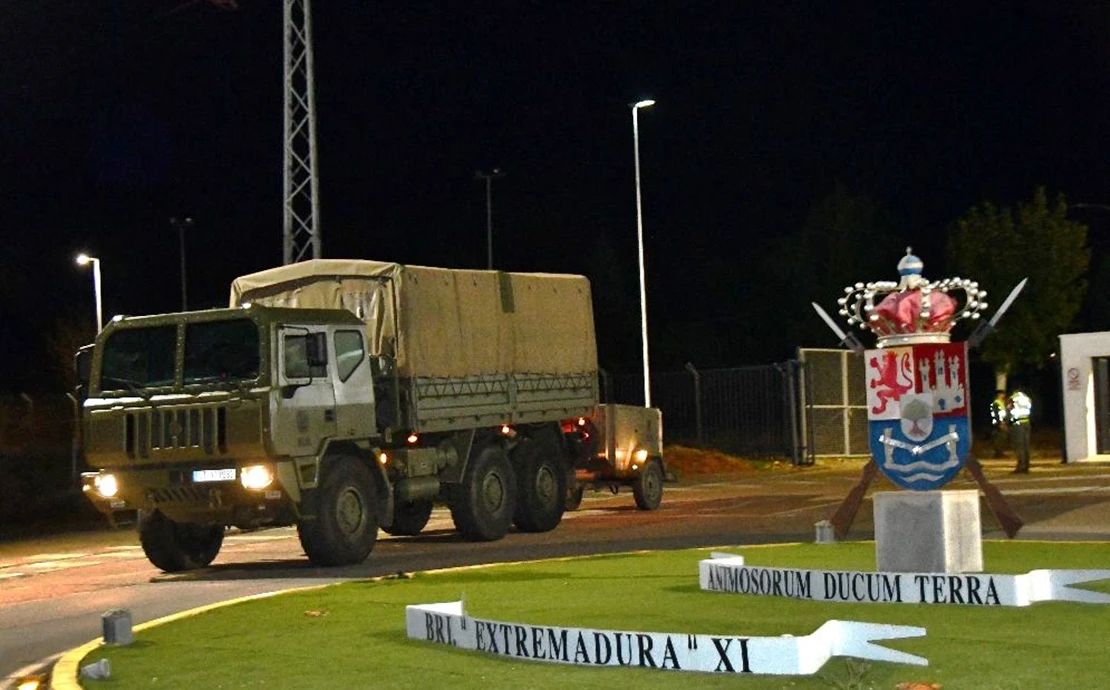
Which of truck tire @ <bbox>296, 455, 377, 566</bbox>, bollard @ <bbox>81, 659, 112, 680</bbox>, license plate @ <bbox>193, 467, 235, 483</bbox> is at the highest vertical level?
license plate @ <bbox>193, 467, 235, 483</bbox>

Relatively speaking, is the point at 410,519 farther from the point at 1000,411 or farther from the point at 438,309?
the point at 1000,411

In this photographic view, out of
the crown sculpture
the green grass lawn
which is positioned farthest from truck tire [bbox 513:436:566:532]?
the crown sculpture

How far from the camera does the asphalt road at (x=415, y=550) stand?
15688 mm

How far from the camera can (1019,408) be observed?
3331 centimetres

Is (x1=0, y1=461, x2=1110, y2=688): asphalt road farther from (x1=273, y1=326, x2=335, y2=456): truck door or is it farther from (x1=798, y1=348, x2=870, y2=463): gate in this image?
(x1=798, y1=348, x2=870, y2=463): gate

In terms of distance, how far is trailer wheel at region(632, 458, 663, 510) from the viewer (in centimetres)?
2714

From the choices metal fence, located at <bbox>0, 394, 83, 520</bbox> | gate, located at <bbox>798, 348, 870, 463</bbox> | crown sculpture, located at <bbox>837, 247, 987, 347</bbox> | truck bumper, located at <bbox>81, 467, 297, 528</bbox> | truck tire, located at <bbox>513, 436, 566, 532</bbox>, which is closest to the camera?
crown sculpture, located at <bbox>837, 247, 987, 347</bbox>

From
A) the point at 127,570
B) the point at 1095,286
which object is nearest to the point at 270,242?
the point at 1095,286

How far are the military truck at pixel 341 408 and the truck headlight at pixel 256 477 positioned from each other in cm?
1

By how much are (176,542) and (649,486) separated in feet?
32.0

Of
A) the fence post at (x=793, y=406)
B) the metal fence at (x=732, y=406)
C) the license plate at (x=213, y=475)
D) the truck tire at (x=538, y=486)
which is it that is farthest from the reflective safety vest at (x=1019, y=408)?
the license plate at (x=213, y=475)

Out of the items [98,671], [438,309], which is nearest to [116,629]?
[98,671]

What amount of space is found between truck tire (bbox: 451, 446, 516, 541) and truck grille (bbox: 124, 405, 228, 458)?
14.7 ft

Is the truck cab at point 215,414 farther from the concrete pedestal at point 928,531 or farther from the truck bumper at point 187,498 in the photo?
the concrete pedestal at point 928,531
